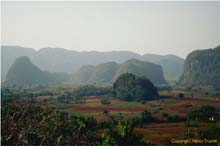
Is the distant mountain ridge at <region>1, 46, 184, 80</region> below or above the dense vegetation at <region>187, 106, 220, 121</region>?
above

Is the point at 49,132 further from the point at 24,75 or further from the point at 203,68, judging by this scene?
the point at 24,75

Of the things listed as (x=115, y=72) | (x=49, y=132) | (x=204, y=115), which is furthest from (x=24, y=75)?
(x=49, y=132)

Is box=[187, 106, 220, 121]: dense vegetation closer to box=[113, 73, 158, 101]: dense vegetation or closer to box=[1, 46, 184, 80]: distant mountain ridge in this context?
box=[113, 73, 158, 101]: dense vegetation

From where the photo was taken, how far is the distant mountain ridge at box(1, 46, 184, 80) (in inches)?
5877

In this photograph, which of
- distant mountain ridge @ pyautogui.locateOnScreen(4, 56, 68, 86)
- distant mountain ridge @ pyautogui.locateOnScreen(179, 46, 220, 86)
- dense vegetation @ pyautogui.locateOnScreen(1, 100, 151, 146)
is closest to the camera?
dense vegetation @ pyautogui.locateOnScreen(1, 100, 151, 146)

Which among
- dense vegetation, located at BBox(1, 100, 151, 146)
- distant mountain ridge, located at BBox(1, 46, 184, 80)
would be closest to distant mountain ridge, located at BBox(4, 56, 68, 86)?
distant mountain ridge, located at BBox(1, 46, 184, 80)

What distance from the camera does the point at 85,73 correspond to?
106 metres

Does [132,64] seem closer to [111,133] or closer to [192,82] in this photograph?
[192,82]

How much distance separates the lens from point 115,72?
99625 millimetres

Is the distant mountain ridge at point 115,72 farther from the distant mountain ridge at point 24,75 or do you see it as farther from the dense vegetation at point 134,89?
the dense vegetation at point 134,89

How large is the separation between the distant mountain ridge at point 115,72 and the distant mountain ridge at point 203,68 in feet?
30.0

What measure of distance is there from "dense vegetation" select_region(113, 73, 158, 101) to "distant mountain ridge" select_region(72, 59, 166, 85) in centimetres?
4142

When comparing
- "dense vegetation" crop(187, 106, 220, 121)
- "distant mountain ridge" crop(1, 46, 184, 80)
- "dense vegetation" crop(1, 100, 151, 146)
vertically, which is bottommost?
"dense vegetation" crop(187, 106, 220, 121)

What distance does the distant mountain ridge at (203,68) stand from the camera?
74500 mm
